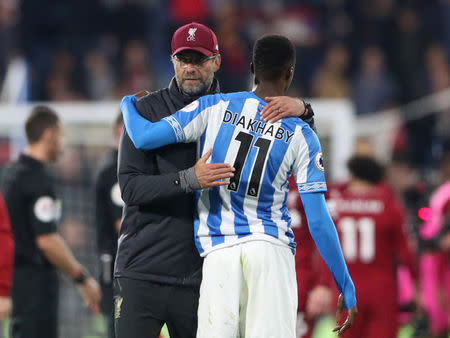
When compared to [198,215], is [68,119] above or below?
above

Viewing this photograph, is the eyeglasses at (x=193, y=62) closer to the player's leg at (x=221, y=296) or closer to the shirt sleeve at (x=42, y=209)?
the player's leg at (x=221, y=296)

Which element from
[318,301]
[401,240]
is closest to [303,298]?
[318,301]

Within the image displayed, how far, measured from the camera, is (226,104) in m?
4.04

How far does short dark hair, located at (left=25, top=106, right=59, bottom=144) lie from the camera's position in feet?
21.4

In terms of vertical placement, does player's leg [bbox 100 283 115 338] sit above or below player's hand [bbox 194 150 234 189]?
below

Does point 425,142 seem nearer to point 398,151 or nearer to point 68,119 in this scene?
point 398,151

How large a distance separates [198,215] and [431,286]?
5.74 metres

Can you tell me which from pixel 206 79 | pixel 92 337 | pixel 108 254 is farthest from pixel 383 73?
pixel 206 79

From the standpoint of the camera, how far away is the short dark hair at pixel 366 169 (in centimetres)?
680

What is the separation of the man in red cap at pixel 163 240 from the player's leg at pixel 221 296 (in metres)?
0.18

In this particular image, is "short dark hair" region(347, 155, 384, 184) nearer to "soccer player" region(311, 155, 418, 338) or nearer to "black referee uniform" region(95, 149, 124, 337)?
"soccer player" region(311, 155, 418, 338)

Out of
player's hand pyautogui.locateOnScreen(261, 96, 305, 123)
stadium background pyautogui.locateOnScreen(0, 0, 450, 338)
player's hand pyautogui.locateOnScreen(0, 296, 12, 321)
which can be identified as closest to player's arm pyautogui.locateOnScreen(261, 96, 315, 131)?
player's hand pyautogui.locateOnScreen(261, 96, 305, 123)

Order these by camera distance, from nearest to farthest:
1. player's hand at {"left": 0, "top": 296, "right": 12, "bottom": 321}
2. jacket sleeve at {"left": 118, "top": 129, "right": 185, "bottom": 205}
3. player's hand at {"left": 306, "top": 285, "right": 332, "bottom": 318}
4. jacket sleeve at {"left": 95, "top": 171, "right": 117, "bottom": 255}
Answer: jacket sleeve at {"left": 118, "top": 129, "right": 185, "bottom": 205}, player's hand at {"left": 0, "top": 296, "right": 12, "bottom": 321}, jacket sleeve at {"left": 95, "top": 171, "right": 117, "bottom": 255}, player's hand at {"left": 306, "top": 285, "right": 332, "bottom": 318}

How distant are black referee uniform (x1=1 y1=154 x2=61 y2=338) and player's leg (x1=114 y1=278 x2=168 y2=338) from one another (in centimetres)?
228
